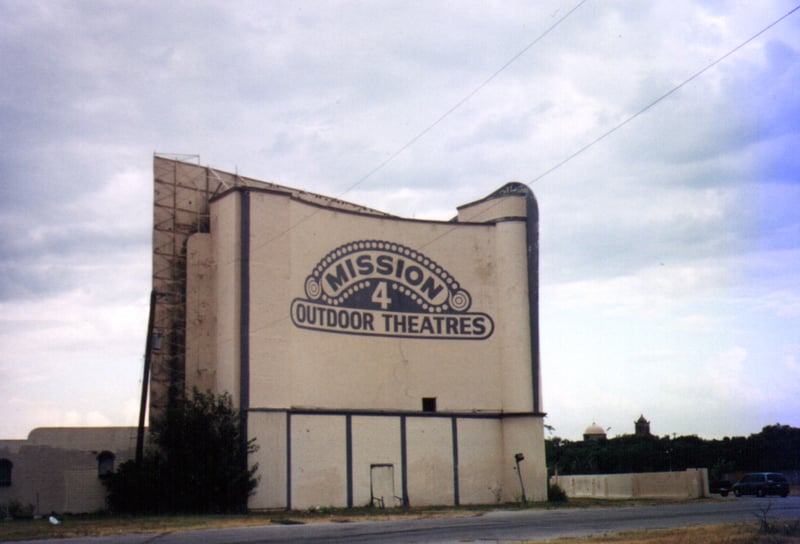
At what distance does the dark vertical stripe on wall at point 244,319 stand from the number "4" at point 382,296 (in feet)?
24.0

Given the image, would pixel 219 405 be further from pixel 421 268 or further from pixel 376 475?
pixel 421 268

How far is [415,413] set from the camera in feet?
142

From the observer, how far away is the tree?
36.8 m

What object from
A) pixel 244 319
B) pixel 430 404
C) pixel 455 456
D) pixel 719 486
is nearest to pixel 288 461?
pixel 244 319

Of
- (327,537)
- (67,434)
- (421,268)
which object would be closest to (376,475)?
(421,268)

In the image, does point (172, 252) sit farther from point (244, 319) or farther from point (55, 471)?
point (55, 471)

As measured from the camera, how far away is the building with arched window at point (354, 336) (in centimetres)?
3922

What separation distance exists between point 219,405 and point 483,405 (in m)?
13.7

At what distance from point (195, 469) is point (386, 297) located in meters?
12.6

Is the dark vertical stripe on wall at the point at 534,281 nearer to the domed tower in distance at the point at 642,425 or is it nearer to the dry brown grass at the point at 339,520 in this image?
the dry brown grass at the point at 339,520

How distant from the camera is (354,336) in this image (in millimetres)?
43031

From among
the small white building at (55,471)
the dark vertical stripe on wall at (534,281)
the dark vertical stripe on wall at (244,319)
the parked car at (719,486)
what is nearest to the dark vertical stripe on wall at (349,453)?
the dark vertical stripe on wall at (244,319)

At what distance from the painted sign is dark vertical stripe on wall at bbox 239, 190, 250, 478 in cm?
300

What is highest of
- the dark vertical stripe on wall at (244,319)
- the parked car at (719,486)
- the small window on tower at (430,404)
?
the dark vertical stripe on wall at (244,319)
